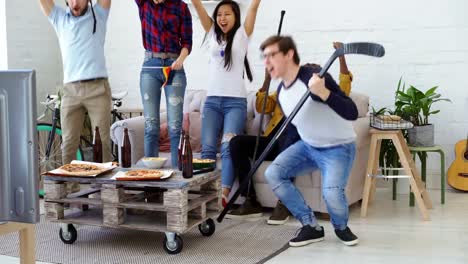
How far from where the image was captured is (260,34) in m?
5.57

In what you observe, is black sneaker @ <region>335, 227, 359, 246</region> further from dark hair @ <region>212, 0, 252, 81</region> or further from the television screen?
the television screen

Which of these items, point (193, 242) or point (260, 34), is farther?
point (260, 34)

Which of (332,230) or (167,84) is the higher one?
(167,84)

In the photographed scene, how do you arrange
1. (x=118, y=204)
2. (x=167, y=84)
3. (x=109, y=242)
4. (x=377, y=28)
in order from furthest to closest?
(x=377, y=28) → (x=167, y=84) → (x=109, y=242) → (x=118, y=204)

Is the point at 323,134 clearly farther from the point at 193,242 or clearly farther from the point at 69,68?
the point at 69,68

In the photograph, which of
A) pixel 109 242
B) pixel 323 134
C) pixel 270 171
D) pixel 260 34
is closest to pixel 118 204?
pixel 109 242

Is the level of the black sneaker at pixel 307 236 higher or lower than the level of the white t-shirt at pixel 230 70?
lower

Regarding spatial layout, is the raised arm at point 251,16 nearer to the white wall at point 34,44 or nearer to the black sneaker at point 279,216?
the black sneaker at point 279,216

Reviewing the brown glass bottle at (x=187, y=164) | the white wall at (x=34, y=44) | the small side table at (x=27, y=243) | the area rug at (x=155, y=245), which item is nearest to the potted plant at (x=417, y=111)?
the area rug at (x=155, y=245)

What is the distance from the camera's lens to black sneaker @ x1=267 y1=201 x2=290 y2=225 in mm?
4176

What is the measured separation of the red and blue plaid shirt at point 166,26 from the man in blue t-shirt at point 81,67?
1.07 feet

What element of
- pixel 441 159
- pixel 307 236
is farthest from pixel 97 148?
pixel 441 159

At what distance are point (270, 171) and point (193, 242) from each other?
1.91 feet

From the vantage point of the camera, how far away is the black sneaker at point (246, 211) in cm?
436
